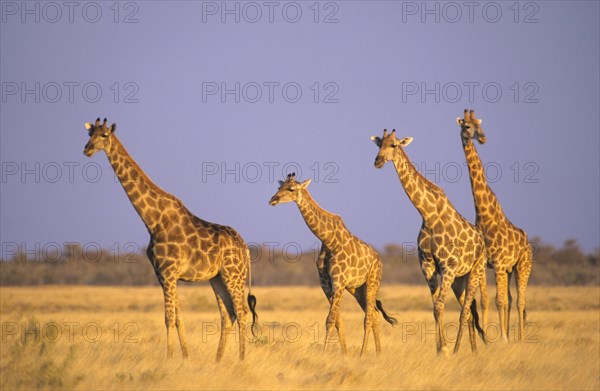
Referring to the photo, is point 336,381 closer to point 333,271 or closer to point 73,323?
point 333,271

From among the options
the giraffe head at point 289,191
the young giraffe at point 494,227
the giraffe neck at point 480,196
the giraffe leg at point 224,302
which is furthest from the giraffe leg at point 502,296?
the giraffe leg at point 224,302

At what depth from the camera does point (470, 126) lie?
16.6m

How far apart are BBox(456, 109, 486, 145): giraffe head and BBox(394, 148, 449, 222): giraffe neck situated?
1.58 m

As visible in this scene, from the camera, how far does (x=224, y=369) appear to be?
43.7ft

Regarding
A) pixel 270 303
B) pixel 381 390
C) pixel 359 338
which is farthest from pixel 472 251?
pixel 270 303

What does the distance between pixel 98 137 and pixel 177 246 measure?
2.01 metres

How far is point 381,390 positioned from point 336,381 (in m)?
0.65

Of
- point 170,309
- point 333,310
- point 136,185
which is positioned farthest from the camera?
point 333,310

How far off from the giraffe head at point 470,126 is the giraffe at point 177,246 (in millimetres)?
4342

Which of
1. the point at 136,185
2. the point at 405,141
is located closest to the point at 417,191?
the point at 405,141

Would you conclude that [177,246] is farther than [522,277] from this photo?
No

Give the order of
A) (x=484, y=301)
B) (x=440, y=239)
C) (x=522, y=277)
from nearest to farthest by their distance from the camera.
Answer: (x=440, y=239) → (x=484, y=301) → (x=522, y=277)

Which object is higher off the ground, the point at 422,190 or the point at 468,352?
the point at 422,190

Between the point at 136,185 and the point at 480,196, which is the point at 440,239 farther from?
the point at 136,185
